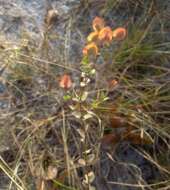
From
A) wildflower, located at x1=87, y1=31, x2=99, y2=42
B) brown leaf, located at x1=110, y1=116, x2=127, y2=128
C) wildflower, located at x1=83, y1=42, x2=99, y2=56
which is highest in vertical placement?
wildflower, located at x1=87, y1=31, x2=99, y2=42

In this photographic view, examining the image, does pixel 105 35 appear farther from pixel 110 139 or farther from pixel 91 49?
pixel 110 139

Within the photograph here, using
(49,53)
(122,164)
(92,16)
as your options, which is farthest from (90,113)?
(92,16)

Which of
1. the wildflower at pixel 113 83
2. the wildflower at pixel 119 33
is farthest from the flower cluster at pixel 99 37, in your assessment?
the wildflower at pixel 113 83

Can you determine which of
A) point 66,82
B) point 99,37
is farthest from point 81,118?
point 99,37

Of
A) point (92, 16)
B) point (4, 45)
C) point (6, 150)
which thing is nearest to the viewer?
point (6, 150)

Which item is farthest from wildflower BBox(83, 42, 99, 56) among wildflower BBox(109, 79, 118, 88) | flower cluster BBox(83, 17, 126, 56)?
wildflower BBox(109, 79, 118, 88)

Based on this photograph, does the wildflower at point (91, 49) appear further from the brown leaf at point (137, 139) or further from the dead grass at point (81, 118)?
the brown leaf at point (137, 139)

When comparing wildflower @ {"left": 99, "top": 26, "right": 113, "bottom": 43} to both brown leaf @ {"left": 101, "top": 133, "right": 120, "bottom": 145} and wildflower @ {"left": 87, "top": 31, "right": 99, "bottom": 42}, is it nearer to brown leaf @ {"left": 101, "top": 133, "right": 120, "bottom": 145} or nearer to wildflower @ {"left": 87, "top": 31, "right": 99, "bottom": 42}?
wildflower @ {"left": 87, "top": 31, "right": 99, "bottom": 42}

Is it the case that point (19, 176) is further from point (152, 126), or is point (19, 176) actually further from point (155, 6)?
point (155, 6)
